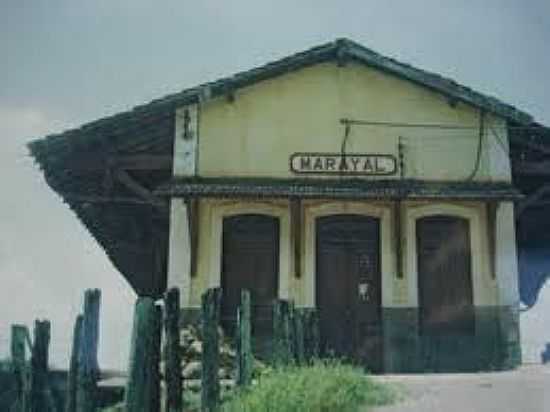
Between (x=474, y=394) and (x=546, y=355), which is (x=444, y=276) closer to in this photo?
(x=474, y=394)

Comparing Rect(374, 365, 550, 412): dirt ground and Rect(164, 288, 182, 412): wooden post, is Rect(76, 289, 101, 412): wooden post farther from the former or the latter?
Rect(374, 365, 550, 412): dirt ground

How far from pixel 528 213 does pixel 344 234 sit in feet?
15.9

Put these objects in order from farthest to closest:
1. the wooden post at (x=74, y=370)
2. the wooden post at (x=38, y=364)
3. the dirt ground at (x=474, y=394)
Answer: the wooden post at (x=38, y=364), the wooden post at (x=74, y=370), the dirt ground at (x=474, y=394)

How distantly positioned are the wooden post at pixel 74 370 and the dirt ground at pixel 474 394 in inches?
167

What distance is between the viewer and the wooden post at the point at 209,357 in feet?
25.7

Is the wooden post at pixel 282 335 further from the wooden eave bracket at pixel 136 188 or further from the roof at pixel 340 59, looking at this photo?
the roof at pixel 340 59

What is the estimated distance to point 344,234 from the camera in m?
15.9

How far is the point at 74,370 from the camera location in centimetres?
1102

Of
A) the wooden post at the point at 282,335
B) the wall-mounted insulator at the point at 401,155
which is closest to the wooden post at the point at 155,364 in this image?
the wooden post at the point at 282,335

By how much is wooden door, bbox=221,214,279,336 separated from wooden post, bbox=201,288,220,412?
7.29 m

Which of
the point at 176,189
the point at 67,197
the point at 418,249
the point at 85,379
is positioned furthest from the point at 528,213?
the point at 85,379

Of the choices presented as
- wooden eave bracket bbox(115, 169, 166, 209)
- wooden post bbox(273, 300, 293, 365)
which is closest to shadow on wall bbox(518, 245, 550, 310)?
wooden eave bracket bbox(115, 169, 166, 209)

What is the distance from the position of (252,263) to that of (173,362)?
8647 mm

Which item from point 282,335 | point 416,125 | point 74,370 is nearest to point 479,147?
point 416,125
